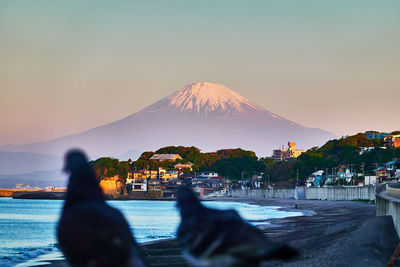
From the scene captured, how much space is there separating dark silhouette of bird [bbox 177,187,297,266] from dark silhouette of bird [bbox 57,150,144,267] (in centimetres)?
43

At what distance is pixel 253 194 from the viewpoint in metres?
186

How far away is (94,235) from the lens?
12.8 feet

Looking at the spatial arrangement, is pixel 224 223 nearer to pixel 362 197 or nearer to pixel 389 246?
pixel 389 246

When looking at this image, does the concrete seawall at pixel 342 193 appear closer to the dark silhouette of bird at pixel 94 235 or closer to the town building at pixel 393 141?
the town building at pixel 393 141

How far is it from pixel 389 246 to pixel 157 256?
8612 mm

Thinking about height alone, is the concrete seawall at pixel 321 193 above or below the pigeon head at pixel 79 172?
below

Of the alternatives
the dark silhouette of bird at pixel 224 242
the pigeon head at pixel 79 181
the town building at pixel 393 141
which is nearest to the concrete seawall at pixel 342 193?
the town building at pixel 393 141

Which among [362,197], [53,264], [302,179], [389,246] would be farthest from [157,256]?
[302,179]

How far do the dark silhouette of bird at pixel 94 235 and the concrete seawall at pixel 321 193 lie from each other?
74860mm

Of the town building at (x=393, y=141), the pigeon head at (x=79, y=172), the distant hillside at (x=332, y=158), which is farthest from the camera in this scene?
the town building at (x=393, y=141)

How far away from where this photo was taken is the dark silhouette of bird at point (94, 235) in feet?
12.8

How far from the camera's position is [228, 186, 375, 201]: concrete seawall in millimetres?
86000

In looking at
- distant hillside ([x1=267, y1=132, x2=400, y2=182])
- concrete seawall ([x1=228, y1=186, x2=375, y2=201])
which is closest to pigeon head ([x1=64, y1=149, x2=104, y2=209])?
concrete seawall ([x1=228, y1=186, x2=375, y2=201])

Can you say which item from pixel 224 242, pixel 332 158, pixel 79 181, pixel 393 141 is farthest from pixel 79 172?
pixel 393 141
